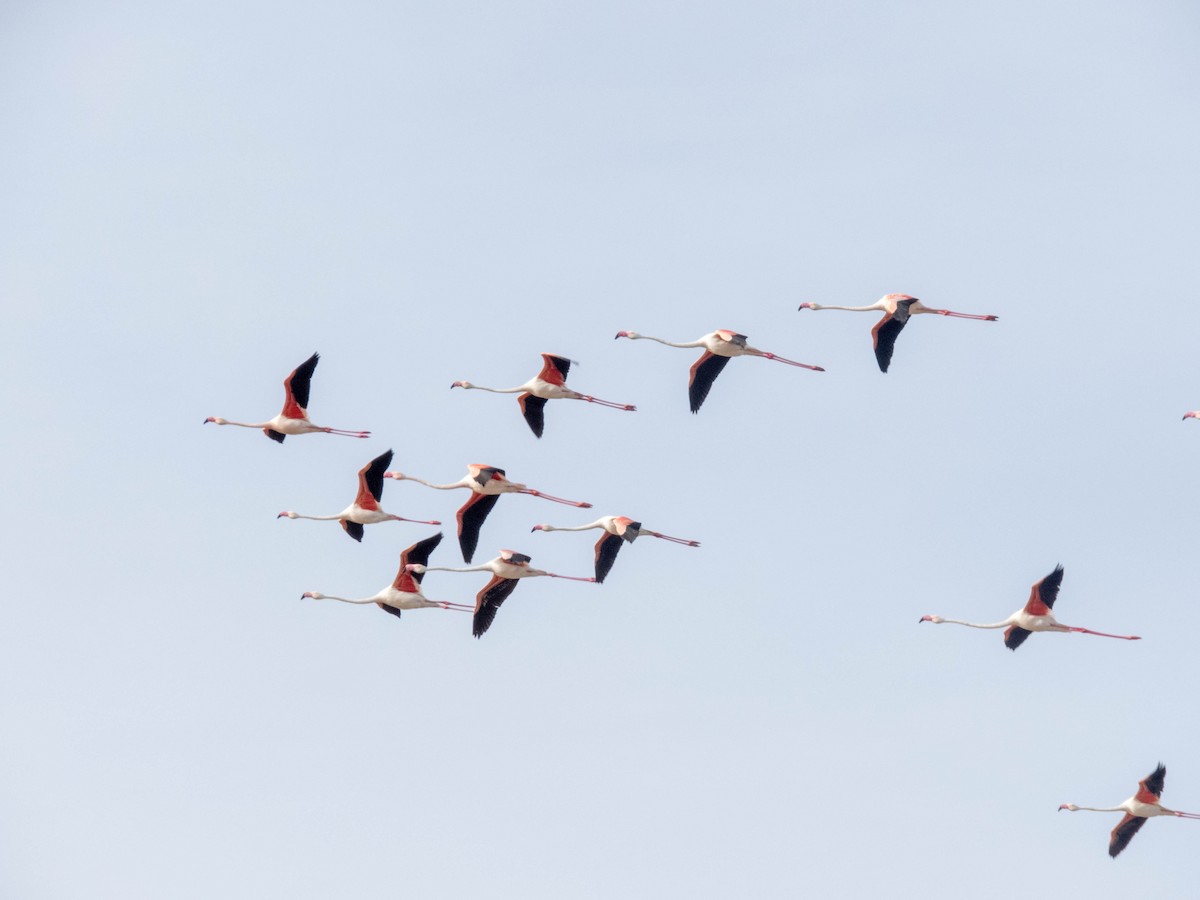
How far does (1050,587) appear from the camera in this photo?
154 ft

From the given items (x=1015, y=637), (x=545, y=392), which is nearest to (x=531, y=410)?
(x=545, y=392)

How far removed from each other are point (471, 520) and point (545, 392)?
310 cm

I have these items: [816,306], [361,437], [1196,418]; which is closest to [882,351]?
[816,306]

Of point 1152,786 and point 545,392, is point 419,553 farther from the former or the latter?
point 1152,786

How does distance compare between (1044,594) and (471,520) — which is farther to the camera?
(471,520)

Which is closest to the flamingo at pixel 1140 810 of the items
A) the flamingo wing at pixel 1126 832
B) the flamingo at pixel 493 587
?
the flamingo wing at pixel 1126 832

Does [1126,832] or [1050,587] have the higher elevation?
[1050,587]

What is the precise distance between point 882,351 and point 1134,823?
35.2 ft

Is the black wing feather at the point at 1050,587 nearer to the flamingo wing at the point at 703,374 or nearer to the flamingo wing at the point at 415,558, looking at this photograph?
the flamingo wing at the point at 703,374

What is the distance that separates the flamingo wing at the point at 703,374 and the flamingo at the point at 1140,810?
1174 centimetres

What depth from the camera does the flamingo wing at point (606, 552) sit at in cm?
4766

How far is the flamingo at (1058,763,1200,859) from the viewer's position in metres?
48.4

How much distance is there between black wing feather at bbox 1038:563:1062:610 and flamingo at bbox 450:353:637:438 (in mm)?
8776

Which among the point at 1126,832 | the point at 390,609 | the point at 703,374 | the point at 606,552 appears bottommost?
the point at 1126,832
